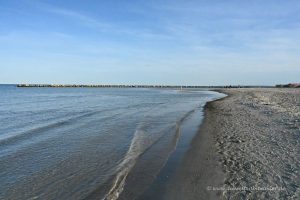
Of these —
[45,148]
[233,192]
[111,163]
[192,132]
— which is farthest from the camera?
[192,132]

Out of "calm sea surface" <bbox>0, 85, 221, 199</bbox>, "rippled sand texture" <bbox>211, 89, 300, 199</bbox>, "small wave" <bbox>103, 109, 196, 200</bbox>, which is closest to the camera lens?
"rippled sand texture" <bbox>211, 89, 300, 199</bbox>

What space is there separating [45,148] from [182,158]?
6759 millimetres

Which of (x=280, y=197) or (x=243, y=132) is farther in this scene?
(x=243, y=132)

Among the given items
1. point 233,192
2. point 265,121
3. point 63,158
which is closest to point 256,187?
point 233,192

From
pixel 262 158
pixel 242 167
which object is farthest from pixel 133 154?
pixel 262 158

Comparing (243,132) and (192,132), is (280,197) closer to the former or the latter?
(243,132)

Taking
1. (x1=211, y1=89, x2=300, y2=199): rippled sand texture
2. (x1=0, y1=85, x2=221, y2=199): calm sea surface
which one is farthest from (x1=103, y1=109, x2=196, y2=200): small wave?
(x1=211, y1=89, x2=300, y2=199): rippled sand texture

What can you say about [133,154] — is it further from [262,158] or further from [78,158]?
[262,158]

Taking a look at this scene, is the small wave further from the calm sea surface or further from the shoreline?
the shoreline

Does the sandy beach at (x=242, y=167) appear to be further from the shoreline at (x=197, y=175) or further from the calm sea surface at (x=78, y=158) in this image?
the calm sea surface at (x=78, y=158)

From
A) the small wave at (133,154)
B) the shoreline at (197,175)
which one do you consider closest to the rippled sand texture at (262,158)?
the shoreline at (197,175)

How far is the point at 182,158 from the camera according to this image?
12281 millimetres

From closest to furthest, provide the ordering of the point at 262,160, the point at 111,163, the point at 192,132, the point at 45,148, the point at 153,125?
the point at 262,160
the point at 111,163
the point at 45,148
the point at 192,132
the point at 153,125

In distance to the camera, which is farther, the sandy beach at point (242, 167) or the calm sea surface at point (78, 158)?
the calm sea surface at point (78, 158)
